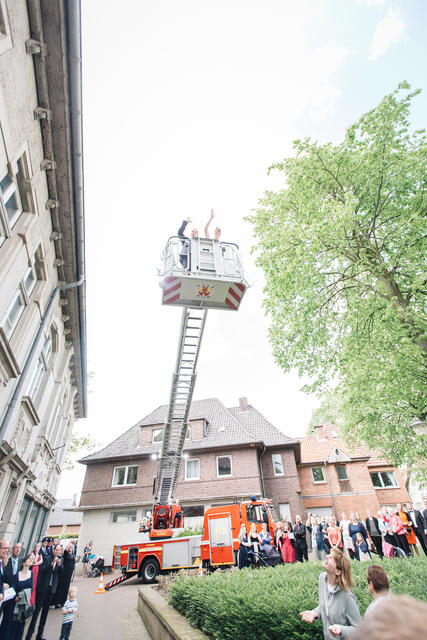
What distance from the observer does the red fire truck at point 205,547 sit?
1208 cm

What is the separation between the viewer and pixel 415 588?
505 centimetres

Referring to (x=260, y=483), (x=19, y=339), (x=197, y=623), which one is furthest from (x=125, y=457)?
(x=197, y=623)

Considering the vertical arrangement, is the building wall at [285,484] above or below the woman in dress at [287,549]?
above

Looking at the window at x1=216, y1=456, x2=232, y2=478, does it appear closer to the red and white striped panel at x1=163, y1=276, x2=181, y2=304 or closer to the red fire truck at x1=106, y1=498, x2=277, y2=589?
the red fire truck at x1=106, y1=498, x2=277, y2=589

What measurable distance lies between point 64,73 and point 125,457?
23.1m

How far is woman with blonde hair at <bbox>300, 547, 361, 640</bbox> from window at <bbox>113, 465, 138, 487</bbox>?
22.7 meters

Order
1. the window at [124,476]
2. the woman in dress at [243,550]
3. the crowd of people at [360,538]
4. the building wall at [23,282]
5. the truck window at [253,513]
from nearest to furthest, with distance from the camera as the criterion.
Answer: the building wall at [23,282], the woman in dress at [243,550], the crowd of people at [360,538], the truck window at [253,513], the window at [124,476]

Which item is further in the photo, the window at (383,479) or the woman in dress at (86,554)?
the window at (383,479)

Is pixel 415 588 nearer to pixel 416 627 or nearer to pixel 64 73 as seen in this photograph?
pixel 416 627

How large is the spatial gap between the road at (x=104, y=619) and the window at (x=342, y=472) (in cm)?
1961

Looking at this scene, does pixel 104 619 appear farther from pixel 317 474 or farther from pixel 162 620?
pixel 317 474

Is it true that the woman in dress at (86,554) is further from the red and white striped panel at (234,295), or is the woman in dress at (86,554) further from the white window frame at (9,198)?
the white window frame at (9,198)

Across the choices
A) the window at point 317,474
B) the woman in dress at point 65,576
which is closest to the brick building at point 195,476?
the window at point 317,474

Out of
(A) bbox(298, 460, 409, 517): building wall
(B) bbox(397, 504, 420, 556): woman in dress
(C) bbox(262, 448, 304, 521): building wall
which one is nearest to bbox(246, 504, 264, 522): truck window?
(B) bbox(397, 504, 420, 556): woman in dress
